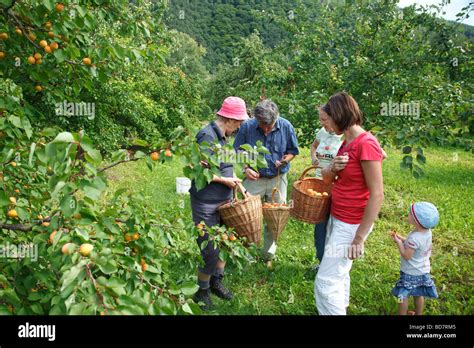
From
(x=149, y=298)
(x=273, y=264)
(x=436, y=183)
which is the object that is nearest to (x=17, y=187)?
(x=149, y=298)

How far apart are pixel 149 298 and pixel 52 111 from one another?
5.51 metres

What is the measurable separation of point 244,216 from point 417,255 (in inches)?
52.7

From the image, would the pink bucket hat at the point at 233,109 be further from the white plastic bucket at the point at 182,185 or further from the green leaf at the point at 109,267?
the white plastic bucket at the point at 182,185

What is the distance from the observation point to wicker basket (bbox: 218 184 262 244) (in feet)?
9.90

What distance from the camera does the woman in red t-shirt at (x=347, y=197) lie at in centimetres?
243

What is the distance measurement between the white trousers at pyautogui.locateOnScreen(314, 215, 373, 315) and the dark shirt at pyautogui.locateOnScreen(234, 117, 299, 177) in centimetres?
127

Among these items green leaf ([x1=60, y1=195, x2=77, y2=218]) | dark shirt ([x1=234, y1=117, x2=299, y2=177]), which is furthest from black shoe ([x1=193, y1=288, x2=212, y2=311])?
green leaf ([x1=60, y1=195, x2=77, y2=218])

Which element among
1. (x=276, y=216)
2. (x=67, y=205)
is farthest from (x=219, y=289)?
(x=67, y=205)

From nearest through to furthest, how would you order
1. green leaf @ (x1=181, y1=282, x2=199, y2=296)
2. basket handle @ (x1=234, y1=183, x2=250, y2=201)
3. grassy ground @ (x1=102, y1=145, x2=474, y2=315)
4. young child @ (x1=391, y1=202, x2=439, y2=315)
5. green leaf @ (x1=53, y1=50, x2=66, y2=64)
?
green leaf @ (x1=181, y1=282, x2=199, y2=296), green leaf @ (x1=53, y1=50, x2=66, y2=64), young child @ (x1=391, y1=202, x2=439, y2=315), basket handle @ (x1=234, y1=183, x2=250, y2=201), grassy ground @ (x1=102, y1=145, x2=474, y2=315)

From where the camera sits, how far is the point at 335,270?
2670 mm

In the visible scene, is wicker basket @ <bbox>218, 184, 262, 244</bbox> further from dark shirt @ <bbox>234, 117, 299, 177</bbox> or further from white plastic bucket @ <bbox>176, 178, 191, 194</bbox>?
white plastic bucket @ <bbox>176, 178, 191, 194</bbox>

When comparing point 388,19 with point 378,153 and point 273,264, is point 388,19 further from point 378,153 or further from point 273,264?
point 378,153

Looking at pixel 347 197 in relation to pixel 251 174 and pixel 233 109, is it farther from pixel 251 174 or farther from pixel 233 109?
pixel 251 174

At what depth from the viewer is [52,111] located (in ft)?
20.4
